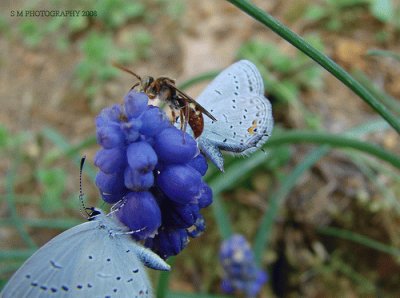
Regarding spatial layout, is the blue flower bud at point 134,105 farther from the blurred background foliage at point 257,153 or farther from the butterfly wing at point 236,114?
the blurred background foliage at point 257,153

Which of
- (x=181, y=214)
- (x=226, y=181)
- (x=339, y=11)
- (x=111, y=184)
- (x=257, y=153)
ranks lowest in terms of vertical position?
(x=226, y=181)

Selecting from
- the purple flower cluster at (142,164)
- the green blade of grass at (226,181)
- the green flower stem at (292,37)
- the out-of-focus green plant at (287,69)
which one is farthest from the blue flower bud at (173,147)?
the out-of-focus green plant at (287,69)

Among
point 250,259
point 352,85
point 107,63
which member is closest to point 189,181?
point 352,85

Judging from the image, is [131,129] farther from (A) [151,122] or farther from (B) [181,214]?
(B) [181,214]

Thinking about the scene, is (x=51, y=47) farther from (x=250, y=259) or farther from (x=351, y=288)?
(x=351, y=288)

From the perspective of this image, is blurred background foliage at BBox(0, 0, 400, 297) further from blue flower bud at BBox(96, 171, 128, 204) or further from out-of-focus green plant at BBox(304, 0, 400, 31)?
blue flower bud at BBox(96, 171, 128, 204)

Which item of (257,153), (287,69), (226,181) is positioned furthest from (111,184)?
(287,69)
